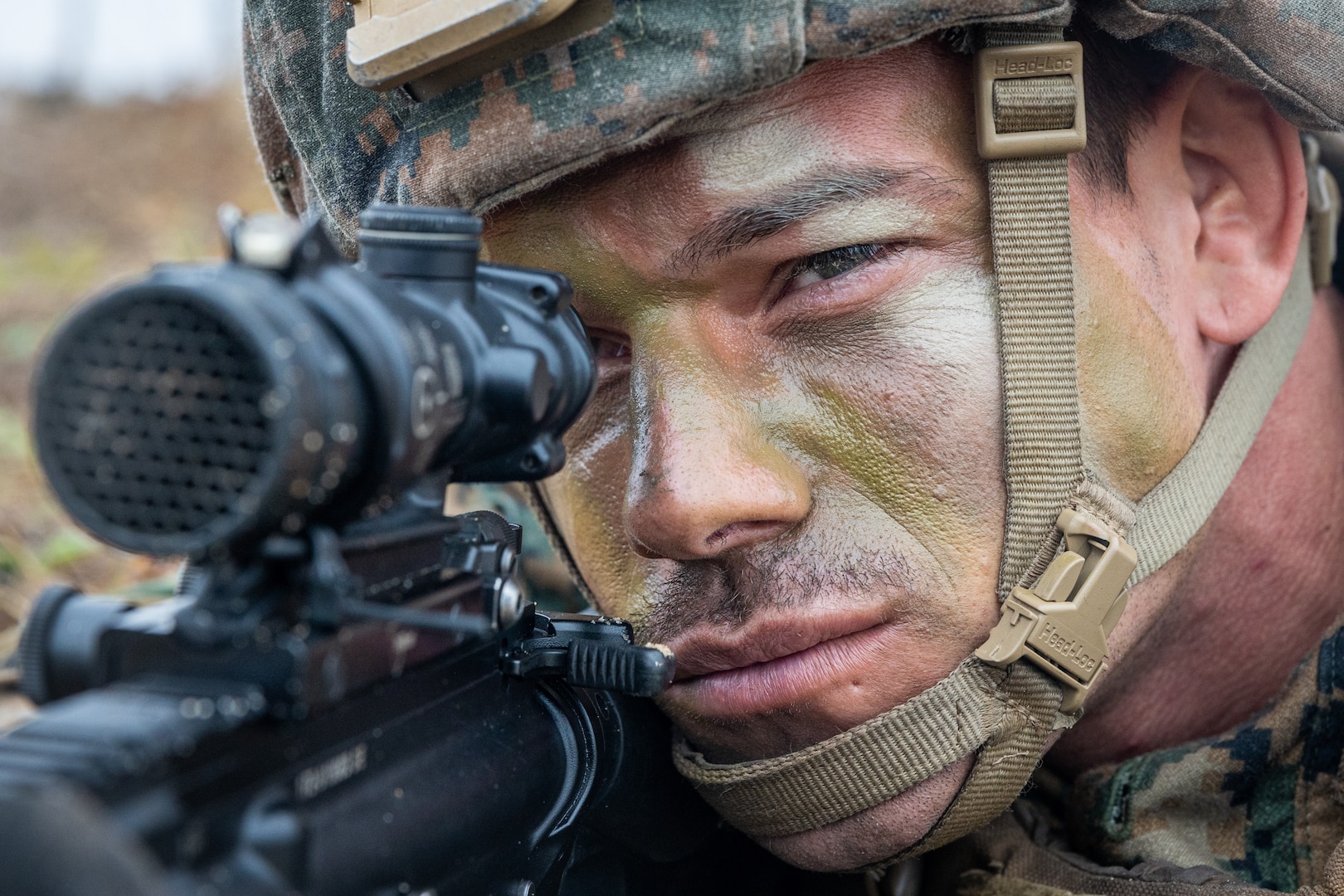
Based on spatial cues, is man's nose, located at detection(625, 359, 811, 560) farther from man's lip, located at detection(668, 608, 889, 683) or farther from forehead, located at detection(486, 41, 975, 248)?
forehead, located at detection(486, 41, 975, 248)

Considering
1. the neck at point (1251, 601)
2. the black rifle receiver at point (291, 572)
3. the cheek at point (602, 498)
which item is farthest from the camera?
the neck at point (1251, 601)

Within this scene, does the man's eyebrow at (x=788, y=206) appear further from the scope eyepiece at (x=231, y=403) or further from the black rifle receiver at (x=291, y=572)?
the scope eyepiece at (x=231, y=403)

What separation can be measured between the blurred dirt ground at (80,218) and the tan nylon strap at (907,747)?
2.35 meters

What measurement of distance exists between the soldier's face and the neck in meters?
0.57

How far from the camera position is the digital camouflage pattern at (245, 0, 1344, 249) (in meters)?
1.65

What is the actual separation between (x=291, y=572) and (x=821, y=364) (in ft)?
2.91

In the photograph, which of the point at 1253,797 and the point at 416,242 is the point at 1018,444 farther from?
the point at 416,242

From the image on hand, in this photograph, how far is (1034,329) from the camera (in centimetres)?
181

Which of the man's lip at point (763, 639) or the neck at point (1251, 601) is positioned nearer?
the man's lip at point (763, 639)

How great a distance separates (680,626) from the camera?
1894 millimetres

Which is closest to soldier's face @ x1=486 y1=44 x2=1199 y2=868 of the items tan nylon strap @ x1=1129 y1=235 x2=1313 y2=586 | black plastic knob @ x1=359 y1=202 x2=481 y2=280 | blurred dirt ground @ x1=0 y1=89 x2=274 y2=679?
tan nylon strap @ x1=1129 y1=235 x2=1313 y2=586

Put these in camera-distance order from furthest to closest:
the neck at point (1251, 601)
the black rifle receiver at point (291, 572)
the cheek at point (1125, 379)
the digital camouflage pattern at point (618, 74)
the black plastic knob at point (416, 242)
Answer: the neck at point (1251, 601), the cheek at point (1125, 379), the digital camouflage pattern at point (618, 74), the black plastic knob at point (416, 242), the black rifle receiver at point (291, 572)

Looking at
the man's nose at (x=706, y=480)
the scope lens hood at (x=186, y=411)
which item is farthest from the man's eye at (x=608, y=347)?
the scope lens hood at (x=186, y=411)

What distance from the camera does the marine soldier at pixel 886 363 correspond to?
68.4 inches
